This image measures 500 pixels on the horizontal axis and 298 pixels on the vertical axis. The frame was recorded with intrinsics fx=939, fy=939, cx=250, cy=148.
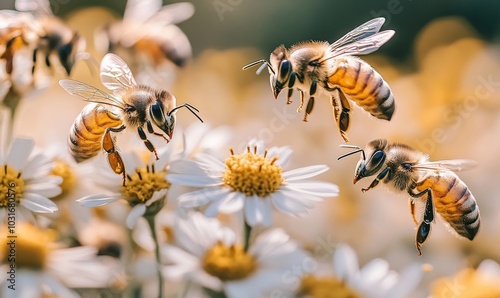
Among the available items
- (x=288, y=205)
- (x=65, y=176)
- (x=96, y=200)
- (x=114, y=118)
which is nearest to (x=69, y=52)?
(x=65, y=176)

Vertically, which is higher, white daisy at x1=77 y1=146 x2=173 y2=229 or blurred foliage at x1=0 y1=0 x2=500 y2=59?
blurred foliage at x1=0 y1=0 x2=500 y2=59

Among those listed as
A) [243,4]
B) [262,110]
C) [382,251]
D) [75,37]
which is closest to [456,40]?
[243,4]

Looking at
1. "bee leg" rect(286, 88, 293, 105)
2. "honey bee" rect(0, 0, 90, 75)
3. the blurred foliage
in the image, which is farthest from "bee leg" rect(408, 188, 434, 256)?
the blurred foliage

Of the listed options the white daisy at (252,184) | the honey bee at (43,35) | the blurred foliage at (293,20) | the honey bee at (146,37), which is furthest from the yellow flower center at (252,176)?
the blurred foliage at (293,20)

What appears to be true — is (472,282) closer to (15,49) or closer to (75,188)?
(75,188)

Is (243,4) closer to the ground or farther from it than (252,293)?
farther from it

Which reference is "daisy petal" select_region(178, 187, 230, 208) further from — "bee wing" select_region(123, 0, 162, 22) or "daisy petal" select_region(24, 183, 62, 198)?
"bee wing" select_region(123, 0, 162, 22)

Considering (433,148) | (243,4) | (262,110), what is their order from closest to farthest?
(433,148)
(262,110)
(243,4)

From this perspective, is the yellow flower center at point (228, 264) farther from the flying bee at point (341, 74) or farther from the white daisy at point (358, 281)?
the flying bee at point (341, 74)
